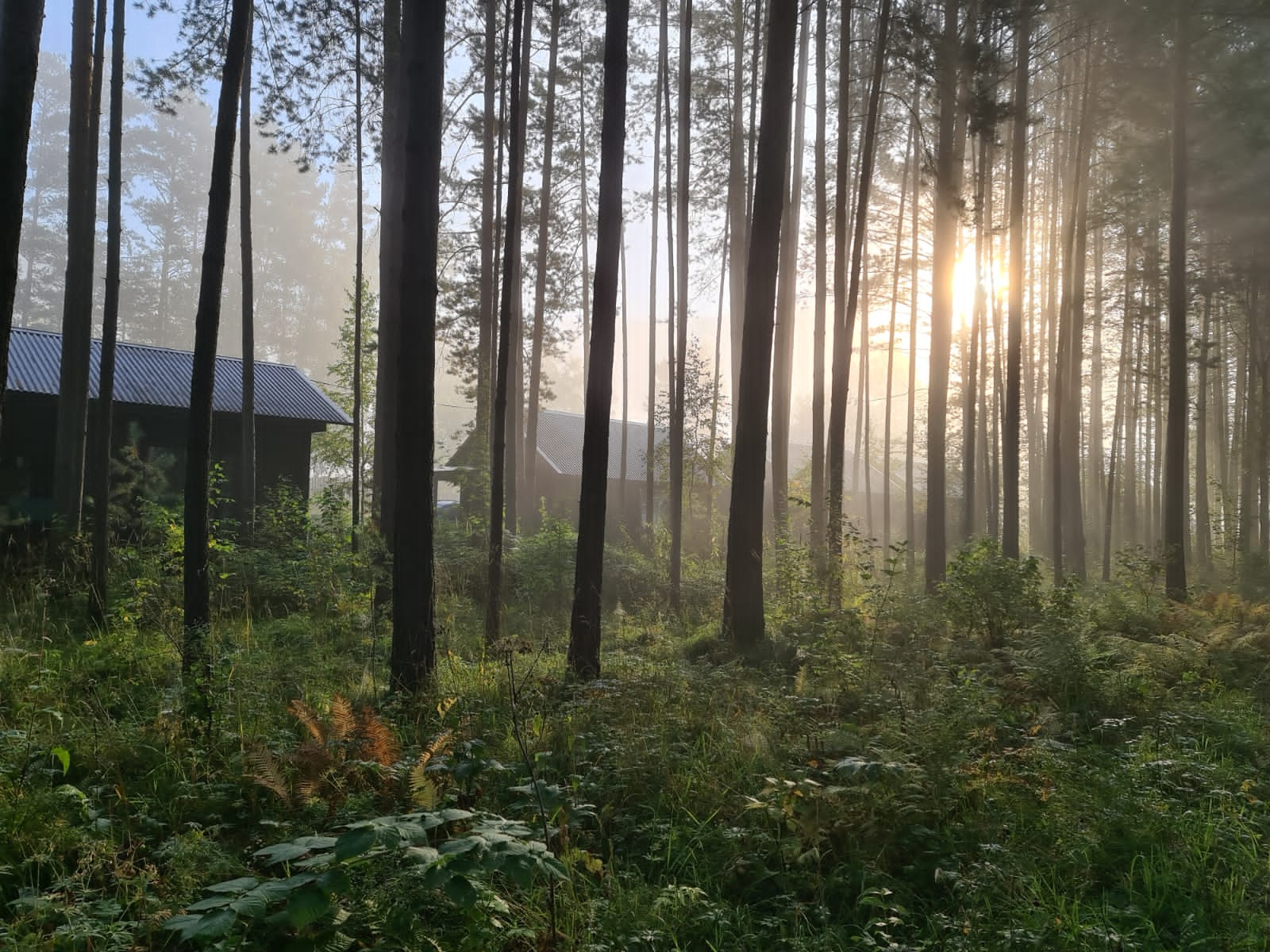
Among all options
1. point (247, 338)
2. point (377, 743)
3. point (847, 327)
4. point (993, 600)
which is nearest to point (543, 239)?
point (247, 338)

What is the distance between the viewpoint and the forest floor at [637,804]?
9.64 feet

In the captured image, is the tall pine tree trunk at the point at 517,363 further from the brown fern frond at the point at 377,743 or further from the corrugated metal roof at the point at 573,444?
the brown fern frond at the point at 377,743

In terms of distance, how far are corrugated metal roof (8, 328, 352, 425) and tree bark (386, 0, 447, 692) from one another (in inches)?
417

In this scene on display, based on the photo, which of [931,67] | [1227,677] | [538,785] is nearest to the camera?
[538,785]

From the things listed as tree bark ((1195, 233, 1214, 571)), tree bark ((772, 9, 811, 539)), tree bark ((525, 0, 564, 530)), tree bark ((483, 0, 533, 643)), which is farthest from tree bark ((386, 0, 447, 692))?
tree bark ((1195, 233, 1214, 571))

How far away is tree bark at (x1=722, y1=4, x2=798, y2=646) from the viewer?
8.95 meters

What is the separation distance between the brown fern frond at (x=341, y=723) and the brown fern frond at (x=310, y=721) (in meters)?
0.06

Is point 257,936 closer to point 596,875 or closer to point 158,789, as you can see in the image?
point 596,875

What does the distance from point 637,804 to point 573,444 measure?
96.8 feet

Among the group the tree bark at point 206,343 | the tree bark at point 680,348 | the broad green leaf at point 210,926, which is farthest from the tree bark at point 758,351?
the broad green leaf at point 210,926

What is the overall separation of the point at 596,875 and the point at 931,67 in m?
12.7

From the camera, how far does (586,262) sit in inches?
989

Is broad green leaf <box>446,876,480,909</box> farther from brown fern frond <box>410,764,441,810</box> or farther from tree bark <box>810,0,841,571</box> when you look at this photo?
tree bark <box>810,0,841,571</box>

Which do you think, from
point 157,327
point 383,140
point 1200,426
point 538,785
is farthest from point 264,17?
point 157,327
